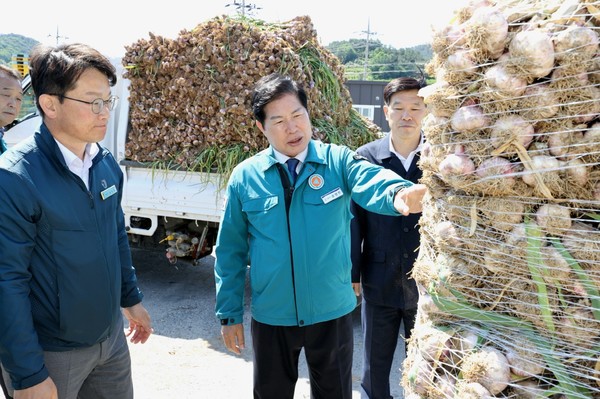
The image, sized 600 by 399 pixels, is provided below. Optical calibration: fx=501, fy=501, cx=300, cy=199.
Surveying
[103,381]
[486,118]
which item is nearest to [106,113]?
[103,381]

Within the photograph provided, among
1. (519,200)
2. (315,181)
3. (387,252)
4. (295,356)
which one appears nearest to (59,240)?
(315,181)

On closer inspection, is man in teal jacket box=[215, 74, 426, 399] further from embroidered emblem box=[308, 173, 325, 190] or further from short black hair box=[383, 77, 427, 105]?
short black hair box=[383, 77, 427, 105]

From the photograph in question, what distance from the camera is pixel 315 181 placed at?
84.6 inches

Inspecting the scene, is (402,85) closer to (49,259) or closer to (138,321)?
(138,321)

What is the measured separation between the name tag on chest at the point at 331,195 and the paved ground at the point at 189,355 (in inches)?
63.0

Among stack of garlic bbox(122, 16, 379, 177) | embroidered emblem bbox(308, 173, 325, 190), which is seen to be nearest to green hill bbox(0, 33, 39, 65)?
stack of garlic bbox(122, 16, 379, 177)

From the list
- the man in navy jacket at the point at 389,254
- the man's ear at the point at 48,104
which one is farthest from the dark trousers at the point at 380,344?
the man's ear at the point at 48,104

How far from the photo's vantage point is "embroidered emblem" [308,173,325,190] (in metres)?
2.14

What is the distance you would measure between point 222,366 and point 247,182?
190 cm

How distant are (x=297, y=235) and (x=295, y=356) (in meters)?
0.59

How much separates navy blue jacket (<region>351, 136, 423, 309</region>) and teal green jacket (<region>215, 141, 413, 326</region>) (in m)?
0.45

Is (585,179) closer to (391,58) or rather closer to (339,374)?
(339,374)

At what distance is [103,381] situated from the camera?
6.62ft

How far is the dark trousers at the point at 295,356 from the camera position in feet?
7.25
